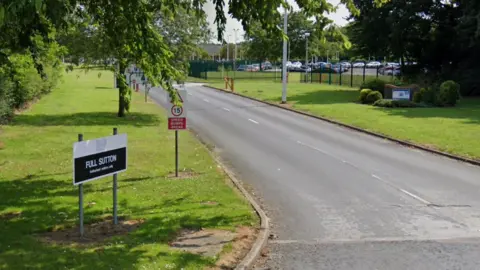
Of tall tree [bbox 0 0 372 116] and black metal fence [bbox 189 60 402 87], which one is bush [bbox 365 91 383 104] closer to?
black metal fence [bbox 189 60 402 87]

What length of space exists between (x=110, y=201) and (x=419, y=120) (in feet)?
59.8

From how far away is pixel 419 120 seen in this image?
2477cm

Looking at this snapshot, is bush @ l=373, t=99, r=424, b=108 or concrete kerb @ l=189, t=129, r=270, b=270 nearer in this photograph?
concrete kerb @ l=189, t=129, r=270, b=270

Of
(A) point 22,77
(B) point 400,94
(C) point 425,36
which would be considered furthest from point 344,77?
(A) point 22,77

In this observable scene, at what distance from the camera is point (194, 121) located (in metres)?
25.3

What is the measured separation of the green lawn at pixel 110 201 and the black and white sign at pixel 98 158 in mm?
904

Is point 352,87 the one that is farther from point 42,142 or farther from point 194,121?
point 42,142

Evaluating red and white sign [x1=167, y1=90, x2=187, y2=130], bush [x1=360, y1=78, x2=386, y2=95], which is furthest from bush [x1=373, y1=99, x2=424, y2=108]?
red and white sign [x1=167, y1=90, x2=187, y2=130]

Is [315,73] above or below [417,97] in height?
above

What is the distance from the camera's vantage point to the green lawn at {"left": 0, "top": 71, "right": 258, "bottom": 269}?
668 cm

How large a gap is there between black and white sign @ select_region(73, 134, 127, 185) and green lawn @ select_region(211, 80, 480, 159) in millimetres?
11225

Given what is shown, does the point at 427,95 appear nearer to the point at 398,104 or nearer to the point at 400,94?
the point at 400,94

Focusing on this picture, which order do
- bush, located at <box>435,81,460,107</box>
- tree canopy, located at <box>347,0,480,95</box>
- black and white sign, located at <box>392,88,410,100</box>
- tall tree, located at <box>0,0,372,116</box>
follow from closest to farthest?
tall tree, located at <box>0,0,372,116</box> < bush, located at <box>435,81,460,107</box> < black and white sign, located at <box>392,88,410,100</box> < tree canopy, located at <box>347,0,480,95</box>

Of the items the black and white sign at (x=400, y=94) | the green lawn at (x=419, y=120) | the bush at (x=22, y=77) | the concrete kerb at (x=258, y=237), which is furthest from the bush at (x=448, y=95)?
the concrete kerb at (x=258, y=237)
